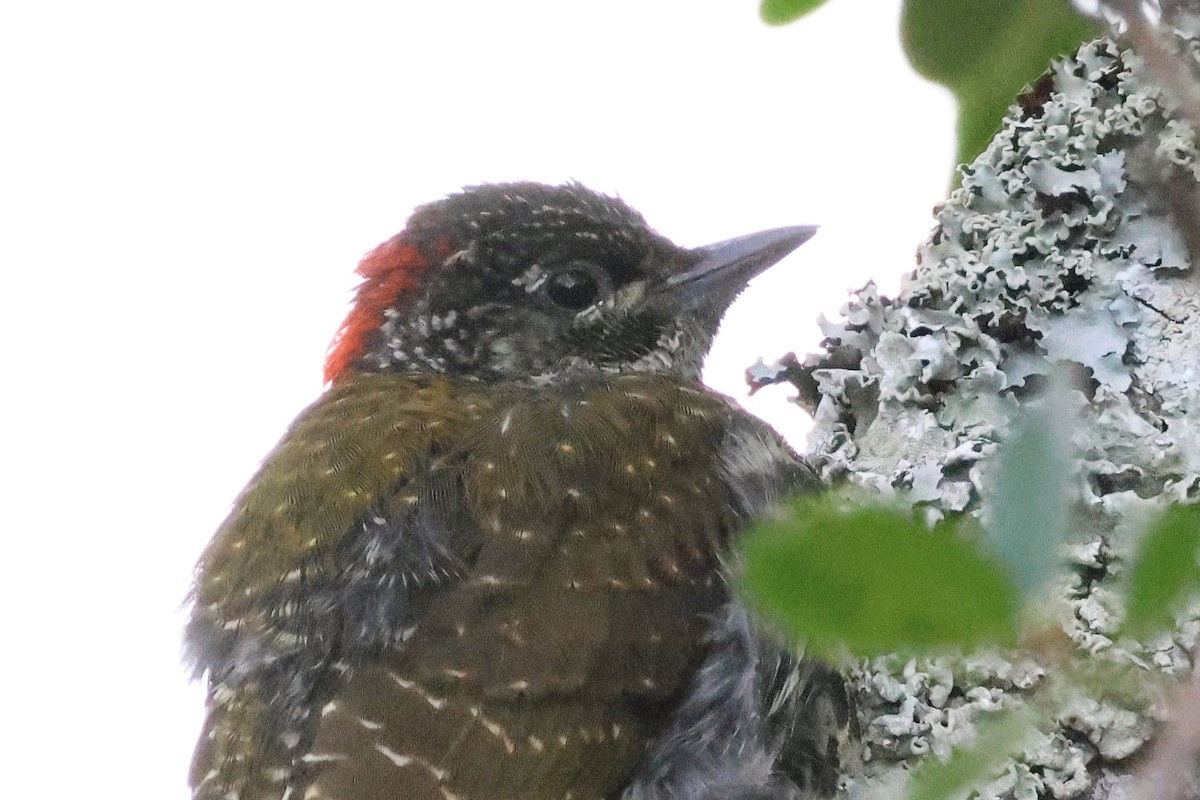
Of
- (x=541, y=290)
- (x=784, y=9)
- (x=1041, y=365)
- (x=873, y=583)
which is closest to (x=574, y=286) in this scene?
(x=541, y=290)

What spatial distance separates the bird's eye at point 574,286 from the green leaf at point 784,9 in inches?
65.8

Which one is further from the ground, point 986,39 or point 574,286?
point 986,39

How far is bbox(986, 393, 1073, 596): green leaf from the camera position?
0.84 metres

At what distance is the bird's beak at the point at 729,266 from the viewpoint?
3.38 metres

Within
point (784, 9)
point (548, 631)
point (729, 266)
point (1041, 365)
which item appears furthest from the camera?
point (729, 266)

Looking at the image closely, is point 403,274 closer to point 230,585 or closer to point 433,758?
point 230,585

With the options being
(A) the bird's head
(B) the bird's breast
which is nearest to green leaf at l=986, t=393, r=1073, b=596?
(B) the bird's breast

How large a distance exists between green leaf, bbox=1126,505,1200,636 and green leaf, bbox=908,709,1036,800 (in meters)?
0.10

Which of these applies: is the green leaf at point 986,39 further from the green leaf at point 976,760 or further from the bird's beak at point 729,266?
the bird's beak at point 729,266

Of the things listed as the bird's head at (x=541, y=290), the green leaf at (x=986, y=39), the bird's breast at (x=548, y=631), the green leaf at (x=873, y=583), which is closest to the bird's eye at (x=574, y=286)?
the bird's head at (x=541, y=290)

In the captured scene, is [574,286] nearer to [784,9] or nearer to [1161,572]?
[784,9]

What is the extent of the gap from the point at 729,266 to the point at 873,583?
258 cm

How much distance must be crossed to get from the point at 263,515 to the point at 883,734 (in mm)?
1168

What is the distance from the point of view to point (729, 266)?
3.43 meters
